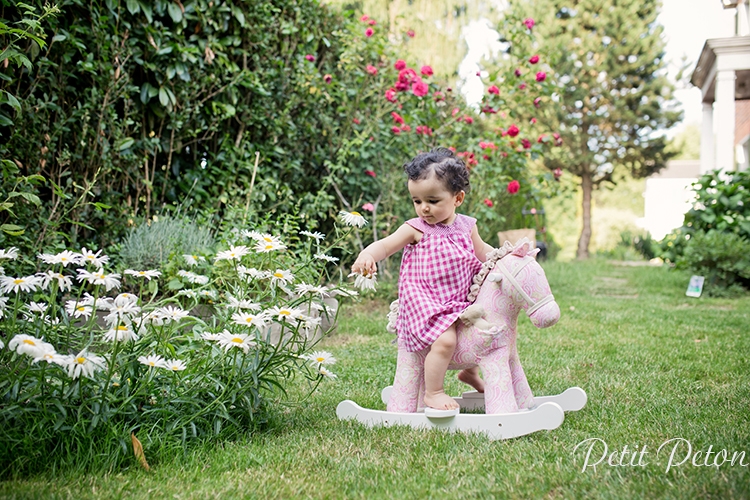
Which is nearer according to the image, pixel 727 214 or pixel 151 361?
pixel 151 361

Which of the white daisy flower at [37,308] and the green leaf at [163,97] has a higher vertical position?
the green leaf at [163,97]

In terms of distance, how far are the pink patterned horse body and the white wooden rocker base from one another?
67 millimetres

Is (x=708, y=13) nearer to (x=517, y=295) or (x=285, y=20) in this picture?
(x=285, y=20)

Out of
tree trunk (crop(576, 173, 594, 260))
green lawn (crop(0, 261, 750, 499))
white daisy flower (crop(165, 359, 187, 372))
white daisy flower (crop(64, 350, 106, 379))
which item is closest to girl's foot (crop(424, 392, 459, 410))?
green lawn (crop(0, 261, 750, 499))

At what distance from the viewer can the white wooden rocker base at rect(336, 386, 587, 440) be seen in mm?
2264

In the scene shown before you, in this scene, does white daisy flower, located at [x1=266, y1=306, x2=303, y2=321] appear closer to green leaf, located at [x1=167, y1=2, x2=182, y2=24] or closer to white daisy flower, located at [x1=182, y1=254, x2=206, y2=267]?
white daisy flower, located at [x1=182, y1=254, x2=206, y2=267]

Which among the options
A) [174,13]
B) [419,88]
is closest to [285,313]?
[174,13]

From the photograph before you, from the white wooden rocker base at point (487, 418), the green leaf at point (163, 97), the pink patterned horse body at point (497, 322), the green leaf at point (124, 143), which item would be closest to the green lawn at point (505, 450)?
the white wooden rocker base at point (487, 418)

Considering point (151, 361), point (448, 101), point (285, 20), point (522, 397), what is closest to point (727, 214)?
point (448, 101)

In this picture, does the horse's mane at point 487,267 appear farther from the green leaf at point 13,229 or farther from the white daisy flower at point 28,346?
the green leaf at point 13,229

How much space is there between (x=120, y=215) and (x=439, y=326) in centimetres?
271

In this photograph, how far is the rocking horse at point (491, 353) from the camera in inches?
93.0

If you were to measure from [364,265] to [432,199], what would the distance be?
0.38 metres

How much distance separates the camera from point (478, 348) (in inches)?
95.5
